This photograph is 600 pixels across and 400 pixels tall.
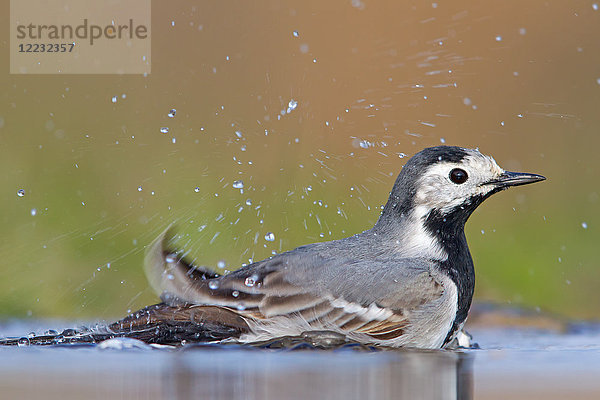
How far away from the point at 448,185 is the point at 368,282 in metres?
0.98

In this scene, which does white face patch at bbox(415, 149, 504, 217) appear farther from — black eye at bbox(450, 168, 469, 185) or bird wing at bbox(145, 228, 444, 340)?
bird wing at bbox(145, 228, 444, 340)

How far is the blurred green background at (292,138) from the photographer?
411 inches

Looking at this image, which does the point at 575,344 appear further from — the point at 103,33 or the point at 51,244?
the point at 103,33

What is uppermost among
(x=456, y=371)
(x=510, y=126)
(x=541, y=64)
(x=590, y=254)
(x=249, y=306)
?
(x=541, y=64)

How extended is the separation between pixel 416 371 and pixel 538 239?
22.3ft

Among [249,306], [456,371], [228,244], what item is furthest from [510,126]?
[456,371]

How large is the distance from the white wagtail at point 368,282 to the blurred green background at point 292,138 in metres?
2.32

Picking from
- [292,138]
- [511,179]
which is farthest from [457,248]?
[292,138]

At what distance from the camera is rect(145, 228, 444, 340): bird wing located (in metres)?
6.58

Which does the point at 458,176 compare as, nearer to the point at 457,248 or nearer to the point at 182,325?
the point at 457,248

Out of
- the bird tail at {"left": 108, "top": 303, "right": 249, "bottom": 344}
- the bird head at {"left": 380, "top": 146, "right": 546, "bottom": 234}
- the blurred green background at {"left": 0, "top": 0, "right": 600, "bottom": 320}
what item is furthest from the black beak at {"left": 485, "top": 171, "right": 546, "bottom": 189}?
the blurred green background at {"left": 0, "top": 0, "right": 600, "bottom": 320}

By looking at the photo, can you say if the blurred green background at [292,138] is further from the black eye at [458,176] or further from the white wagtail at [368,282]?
the black eye at [458,176]

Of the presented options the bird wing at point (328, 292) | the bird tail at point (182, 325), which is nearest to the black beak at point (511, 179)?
the bird wing at point (328, 292)

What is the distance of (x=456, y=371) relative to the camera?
5.13 metres
